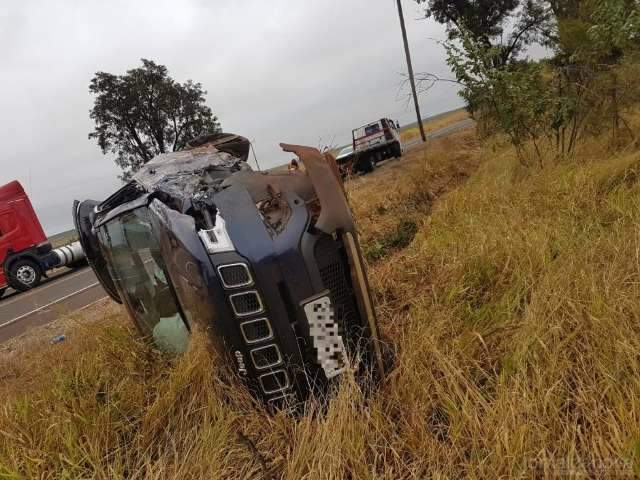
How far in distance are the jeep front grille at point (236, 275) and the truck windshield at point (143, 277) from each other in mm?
621

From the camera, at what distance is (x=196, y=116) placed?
1009 inches

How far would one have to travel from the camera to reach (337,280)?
1.93 metres

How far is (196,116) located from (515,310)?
26.1 meters

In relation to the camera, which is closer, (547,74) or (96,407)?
(96,407)

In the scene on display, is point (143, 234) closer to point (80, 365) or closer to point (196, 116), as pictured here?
point (80, 365)

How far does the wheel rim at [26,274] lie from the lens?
12.2m

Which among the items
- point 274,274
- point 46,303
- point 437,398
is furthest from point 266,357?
point 46,303

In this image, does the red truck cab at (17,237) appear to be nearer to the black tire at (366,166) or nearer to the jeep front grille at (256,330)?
the black tire at (366,166)

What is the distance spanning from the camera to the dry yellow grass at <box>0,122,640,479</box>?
1453 mm

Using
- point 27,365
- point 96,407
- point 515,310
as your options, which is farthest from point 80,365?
point 515,310

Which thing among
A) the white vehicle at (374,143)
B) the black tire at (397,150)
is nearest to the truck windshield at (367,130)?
the white vehicle at (374,143)

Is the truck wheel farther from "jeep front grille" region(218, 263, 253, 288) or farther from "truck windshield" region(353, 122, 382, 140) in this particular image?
"jeep front grille" region(218, 263, 253, 288)

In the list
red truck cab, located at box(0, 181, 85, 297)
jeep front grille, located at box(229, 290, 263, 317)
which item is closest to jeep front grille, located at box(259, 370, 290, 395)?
jeep front grille, located at box(229, 290, 263, 317)

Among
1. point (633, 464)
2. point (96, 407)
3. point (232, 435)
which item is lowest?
point (633, 464)
